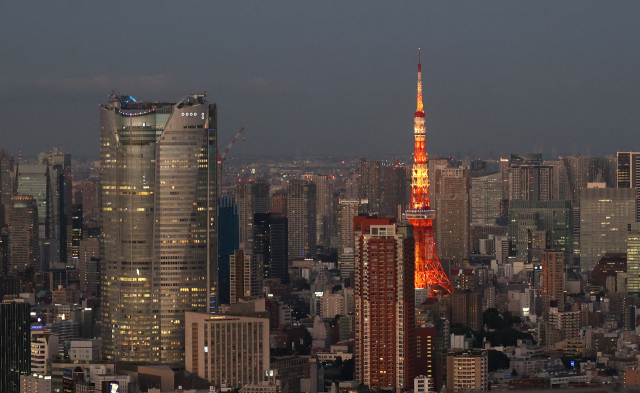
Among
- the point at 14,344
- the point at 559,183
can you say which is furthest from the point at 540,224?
the point at 14,344

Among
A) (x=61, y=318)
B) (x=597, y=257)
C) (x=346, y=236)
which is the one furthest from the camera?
(x=597, y=257)

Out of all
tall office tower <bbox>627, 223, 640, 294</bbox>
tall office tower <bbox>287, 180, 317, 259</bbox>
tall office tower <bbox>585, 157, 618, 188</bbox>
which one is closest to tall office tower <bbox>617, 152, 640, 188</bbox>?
tall office tower <bbox>585, 157, 618, 188</bbox>

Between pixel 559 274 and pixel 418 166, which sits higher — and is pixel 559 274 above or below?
below

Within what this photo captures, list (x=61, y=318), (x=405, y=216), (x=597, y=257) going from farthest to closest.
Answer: (x=597, y=257), (x=405, y=216), (x=61, y=318)

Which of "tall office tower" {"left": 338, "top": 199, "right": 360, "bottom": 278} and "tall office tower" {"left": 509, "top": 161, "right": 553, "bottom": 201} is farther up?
"tall office tower" {"left": 509, "top": 161, "right": 553, "bottom": 201}

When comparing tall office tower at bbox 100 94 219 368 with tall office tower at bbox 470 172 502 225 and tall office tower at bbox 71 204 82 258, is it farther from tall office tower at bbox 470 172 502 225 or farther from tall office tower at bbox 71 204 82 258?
tall office tower at bbox 470 172 502 225

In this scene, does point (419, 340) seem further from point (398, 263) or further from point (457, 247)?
point (457, 247)

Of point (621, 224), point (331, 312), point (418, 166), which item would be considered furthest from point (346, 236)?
point (621, 224)

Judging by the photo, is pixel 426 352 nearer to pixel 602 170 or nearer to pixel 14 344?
pixel 14 344
